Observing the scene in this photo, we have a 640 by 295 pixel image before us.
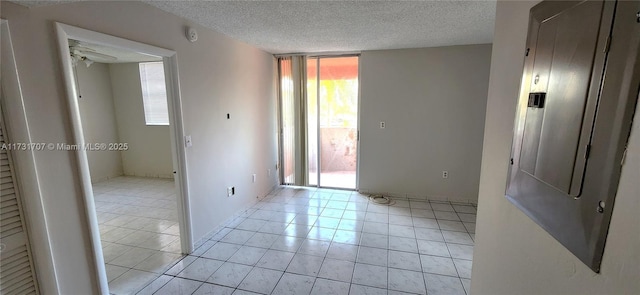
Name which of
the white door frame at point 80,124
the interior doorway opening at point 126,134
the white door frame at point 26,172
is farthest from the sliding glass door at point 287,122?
the white door frame at point 26,172

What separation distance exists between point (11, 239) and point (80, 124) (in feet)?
2.25

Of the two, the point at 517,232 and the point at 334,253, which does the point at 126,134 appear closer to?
the point at 334,253

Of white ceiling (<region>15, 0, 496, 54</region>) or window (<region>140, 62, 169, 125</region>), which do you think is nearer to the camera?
white ceiling (<region>15, 0, 496, 54</region>)

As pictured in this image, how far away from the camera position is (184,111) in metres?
2.43

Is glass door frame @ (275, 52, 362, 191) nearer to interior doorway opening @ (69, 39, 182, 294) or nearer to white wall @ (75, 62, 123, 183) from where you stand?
interior doorway opening @ (69, 39, 182, 294)

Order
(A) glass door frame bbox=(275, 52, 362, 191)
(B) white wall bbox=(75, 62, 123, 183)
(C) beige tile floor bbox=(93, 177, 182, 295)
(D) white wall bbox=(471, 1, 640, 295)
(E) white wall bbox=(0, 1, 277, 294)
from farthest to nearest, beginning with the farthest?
1. (B) white wall bbox=(75, 62, 123, 183)
2. (A) glass door frame bbox=(275, 52, 362, 191)
3. (C) beige tile floor bbox=(93, 177, 182, 295)
4. (E) white wall bbox=(0, 1, 277, 294)
5. (D) white wall bbox=(471, 1, 640, 295)

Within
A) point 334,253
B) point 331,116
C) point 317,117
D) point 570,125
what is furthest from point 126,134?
point 570,125

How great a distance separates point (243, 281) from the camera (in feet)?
7.13

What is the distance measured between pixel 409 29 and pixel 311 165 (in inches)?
103

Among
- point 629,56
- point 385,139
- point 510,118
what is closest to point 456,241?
point 385,139

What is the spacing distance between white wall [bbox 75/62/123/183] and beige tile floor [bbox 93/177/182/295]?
36cm

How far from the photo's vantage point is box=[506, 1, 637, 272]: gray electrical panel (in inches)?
24.0

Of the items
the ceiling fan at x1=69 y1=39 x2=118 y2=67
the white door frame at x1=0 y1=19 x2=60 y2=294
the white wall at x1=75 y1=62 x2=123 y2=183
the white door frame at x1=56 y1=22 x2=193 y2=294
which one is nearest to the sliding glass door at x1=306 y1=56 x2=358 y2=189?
the white door frame at x1=56 y1=22 x2=193 y2=294

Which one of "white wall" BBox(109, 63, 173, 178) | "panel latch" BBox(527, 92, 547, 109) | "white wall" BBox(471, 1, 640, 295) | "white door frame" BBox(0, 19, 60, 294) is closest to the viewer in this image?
"white wall" BBox(471, 1, 640, 295)
